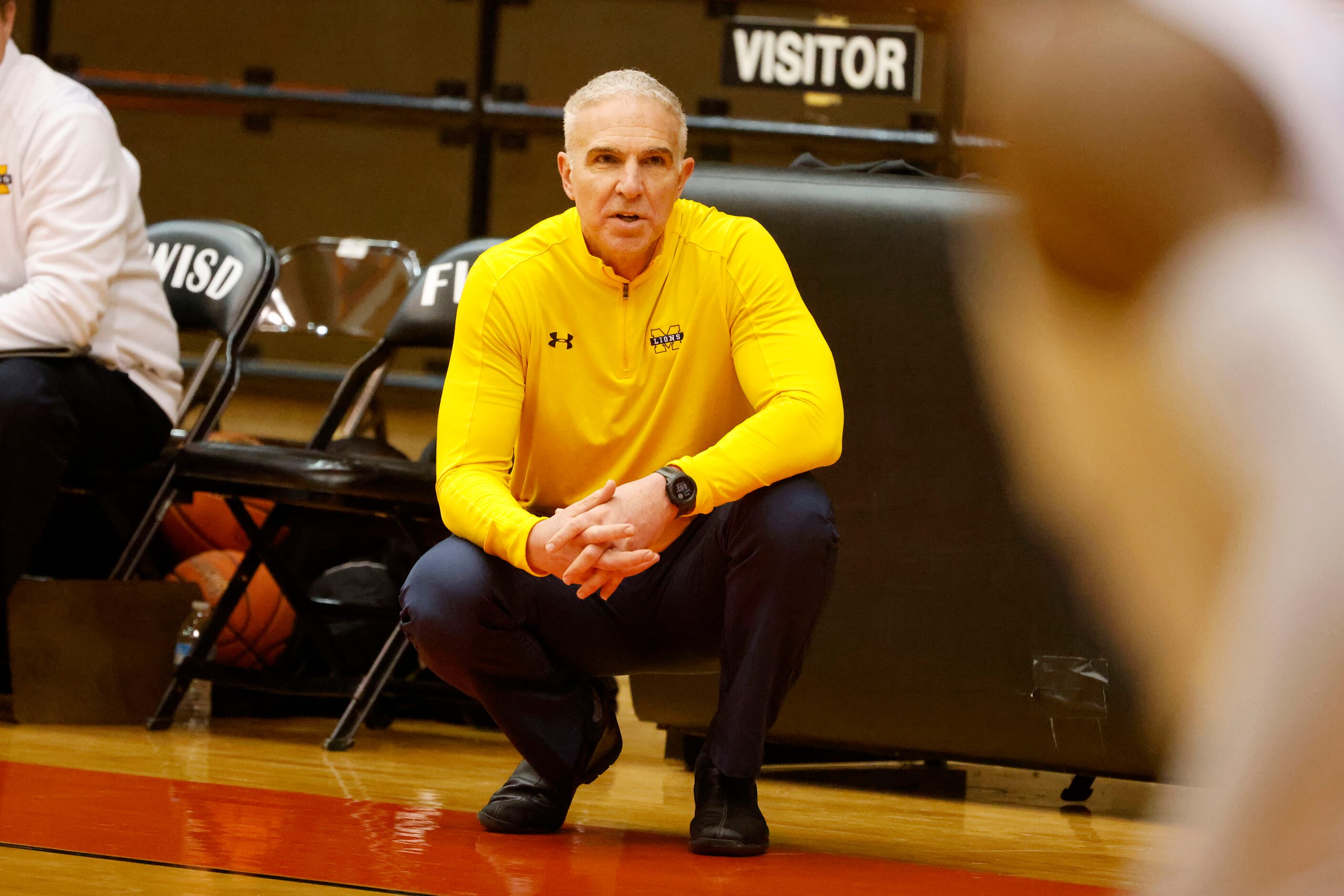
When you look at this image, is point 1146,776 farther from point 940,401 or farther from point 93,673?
point 93,673

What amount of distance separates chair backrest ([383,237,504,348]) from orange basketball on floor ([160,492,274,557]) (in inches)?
22.2

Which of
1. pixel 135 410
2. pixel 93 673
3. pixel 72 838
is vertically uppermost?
pixel 135 410

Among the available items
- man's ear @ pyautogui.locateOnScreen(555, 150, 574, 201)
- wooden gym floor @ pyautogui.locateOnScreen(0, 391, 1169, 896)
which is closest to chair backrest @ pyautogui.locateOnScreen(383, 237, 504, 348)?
wooden gym floor @ pyautogui.locateOnScreen(0, 391, 1169, 896)

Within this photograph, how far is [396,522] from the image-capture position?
3.06 meters

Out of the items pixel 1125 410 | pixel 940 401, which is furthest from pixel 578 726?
pixel 1125 410

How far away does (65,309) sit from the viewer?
2.99 meters

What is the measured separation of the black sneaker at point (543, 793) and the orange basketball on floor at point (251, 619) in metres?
1.27

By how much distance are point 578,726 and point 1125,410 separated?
1594mm

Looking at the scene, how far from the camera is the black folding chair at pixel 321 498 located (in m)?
2.91

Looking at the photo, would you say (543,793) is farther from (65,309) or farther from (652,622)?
(65,309)

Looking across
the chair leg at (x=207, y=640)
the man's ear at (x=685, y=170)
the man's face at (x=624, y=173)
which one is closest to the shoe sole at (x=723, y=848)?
the man's face at (x=624, y=173)

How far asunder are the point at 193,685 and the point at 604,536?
1759 millimetres

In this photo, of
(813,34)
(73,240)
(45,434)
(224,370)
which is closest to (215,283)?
(224,370)

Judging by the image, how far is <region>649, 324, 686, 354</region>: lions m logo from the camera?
2.20 metres
